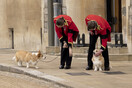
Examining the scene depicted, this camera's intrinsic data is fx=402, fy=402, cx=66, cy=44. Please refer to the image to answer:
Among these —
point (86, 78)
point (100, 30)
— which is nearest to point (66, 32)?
point (100, 30)

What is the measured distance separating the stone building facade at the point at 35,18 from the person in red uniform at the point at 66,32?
755 centimetres

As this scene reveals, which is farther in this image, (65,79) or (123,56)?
(123,56)

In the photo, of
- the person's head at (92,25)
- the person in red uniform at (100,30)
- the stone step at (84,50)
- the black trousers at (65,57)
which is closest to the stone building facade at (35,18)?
the stone step at (84,50)

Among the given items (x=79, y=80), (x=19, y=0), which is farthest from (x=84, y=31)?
(x=79, y=80)

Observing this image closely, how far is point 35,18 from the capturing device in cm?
2339

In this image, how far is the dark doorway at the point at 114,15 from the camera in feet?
61.5

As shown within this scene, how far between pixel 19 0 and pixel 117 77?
629 inches

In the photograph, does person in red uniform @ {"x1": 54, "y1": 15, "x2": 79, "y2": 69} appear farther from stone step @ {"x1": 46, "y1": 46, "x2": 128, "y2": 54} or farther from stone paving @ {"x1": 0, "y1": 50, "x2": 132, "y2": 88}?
stone step @ {"x1": 46, "y1": 46, "x2": 128, "y2": 54}

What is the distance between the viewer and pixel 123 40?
16625mm

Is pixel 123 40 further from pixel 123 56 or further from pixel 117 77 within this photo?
pixel 117 77

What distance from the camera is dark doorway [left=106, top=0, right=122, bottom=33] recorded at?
1873cm

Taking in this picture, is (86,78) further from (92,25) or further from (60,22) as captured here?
(60,22)

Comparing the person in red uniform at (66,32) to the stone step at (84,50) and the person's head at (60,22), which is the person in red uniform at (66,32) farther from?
the stone step at (84,50)

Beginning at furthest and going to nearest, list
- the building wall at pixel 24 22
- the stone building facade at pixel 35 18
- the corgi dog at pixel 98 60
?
the building wall at pixel 24 22 → the stone building facade at pixel 35 18 → the corgi dog at pixel 98 60
